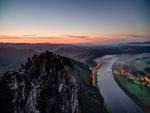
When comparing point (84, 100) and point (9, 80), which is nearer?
point (9, 80)

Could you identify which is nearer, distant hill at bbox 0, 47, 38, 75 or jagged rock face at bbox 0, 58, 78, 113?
jagged rock face at bbox 0, 58, 78, 113

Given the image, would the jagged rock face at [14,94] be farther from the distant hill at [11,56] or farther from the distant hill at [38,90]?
the distant hill at [11,56]

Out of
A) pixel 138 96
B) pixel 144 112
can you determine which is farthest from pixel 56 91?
pixel 138 96

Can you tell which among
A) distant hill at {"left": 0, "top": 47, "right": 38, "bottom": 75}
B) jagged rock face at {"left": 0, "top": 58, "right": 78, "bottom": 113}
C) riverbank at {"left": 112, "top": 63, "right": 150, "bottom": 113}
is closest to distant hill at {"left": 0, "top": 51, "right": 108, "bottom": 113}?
jagged rock face at {"left": 0, "top": 58, "right": 78, "bottom": 113}

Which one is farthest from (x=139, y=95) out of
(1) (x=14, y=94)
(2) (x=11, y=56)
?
(2) (x=11, y=56)

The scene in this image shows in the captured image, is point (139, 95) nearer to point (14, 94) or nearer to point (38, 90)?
point (38, 90)

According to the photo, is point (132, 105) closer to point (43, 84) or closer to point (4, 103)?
point (43, 84)

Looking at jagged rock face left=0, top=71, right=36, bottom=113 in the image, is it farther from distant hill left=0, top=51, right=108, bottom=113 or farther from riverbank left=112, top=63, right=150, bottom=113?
riverbank left=112, top=63, right=150, bottom=113

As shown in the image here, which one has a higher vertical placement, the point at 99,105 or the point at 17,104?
the point at 17,104

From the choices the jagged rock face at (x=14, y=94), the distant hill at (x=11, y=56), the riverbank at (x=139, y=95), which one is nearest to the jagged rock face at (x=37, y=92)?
→ the jagged rock face at (x=14, y=94)
